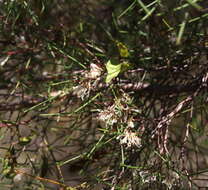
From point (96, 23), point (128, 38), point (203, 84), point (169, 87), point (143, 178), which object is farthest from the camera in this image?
point (96, 23)

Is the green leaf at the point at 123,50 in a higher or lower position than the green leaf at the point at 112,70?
higher

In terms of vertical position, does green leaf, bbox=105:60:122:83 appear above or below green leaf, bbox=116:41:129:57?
below

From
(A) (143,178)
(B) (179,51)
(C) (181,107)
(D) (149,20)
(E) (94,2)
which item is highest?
(E) (94,2)

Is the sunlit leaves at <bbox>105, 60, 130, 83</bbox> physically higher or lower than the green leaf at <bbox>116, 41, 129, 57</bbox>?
lower

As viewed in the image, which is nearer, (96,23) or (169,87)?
(169,87)

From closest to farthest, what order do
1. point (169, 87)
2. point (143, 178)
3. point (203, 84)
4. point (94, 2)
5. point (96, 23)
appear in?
point (143, 178), point (203, 84), point (169, 87), point (96, 23), point (94, 2)

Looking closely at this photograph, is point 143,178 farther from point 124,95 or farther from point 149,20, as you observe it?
point 149,20

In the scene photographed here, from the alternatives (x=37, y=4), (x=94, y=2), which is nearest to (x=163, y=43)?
(x=37, y=4)

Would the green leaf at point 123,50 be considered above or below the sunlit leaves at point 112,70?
above

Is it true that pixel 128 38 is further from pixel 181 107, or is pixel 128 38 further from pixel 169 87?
pixel 181 107

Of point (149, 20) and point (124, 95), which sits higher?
point (149, 20)
